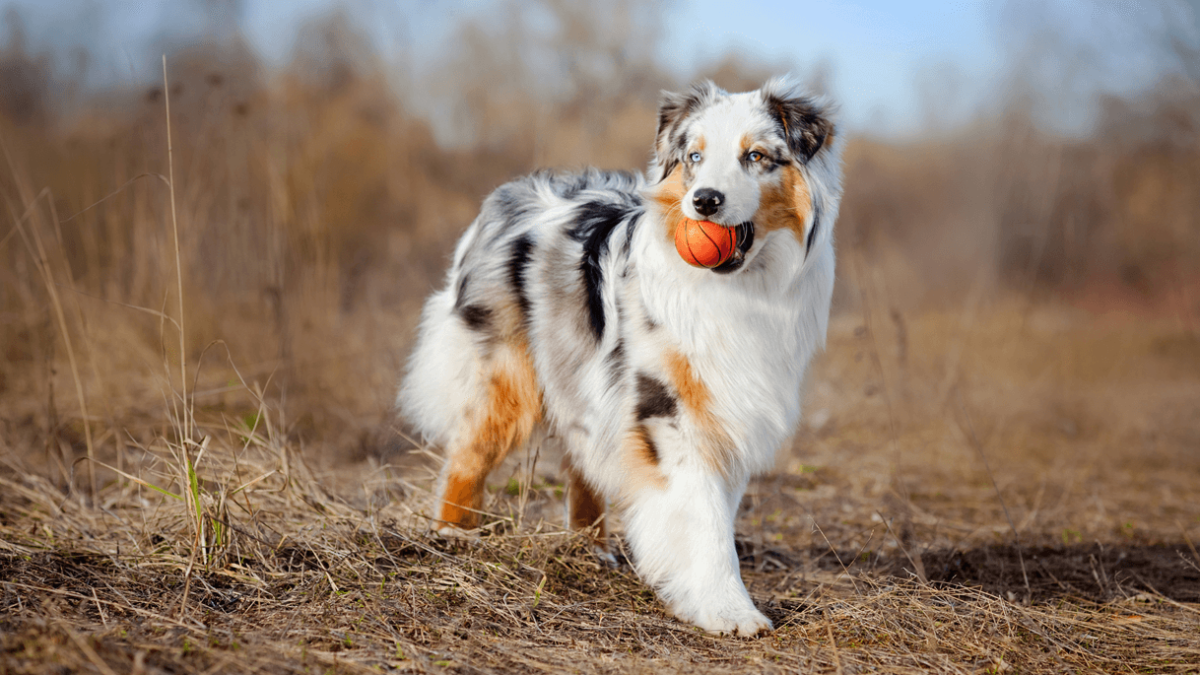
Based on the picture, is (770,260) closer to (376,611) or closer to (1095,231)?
(376,611)

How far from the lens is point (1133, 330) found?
9.41m

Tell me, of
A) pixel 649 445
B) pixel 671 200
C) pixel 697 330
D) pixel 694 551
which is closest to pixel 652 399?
pixel 649 445

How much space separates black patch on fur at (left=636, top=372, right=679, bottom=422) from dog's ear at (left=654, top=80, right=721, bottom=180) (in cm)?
77

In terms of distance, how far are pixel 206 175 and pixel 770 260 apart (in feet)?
16.6

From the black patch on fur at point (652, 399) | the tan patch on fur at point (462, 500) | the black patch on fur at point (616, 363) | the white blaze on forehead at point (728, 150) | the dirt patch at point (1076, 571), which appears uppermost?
the white blaze on forehead at point (728, 150)

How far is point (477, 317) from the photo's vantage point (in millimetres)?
3514

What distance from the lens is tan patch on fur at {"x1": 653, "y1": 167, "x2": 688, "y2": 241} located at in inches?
115

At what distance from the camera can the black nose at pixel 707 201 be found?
2672 mm

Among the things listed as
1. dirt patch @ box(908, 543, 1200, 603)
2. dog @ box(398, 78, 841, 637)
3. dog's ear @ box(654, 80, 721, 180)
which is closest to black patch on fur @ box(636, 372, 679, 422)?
dog @ box(398, 78, 841, 637)

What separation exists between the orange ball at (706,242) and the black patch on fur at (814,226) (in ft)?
0.92

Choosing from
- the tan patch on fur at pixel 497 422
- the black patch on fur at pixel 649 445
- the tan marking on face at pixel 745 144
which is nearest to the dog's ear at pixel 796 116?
the tan marking on face at pixel 745 144

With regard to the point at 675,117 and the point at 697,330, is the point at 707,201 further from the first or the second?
the point at 675,117

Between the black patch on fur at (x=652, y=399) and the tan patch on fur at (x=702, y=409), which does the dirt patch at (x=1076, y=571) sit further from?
the black patch on fur at (x=652, y=399)

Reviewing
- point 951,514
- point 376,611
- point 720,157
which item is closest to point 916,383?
point 951,514
